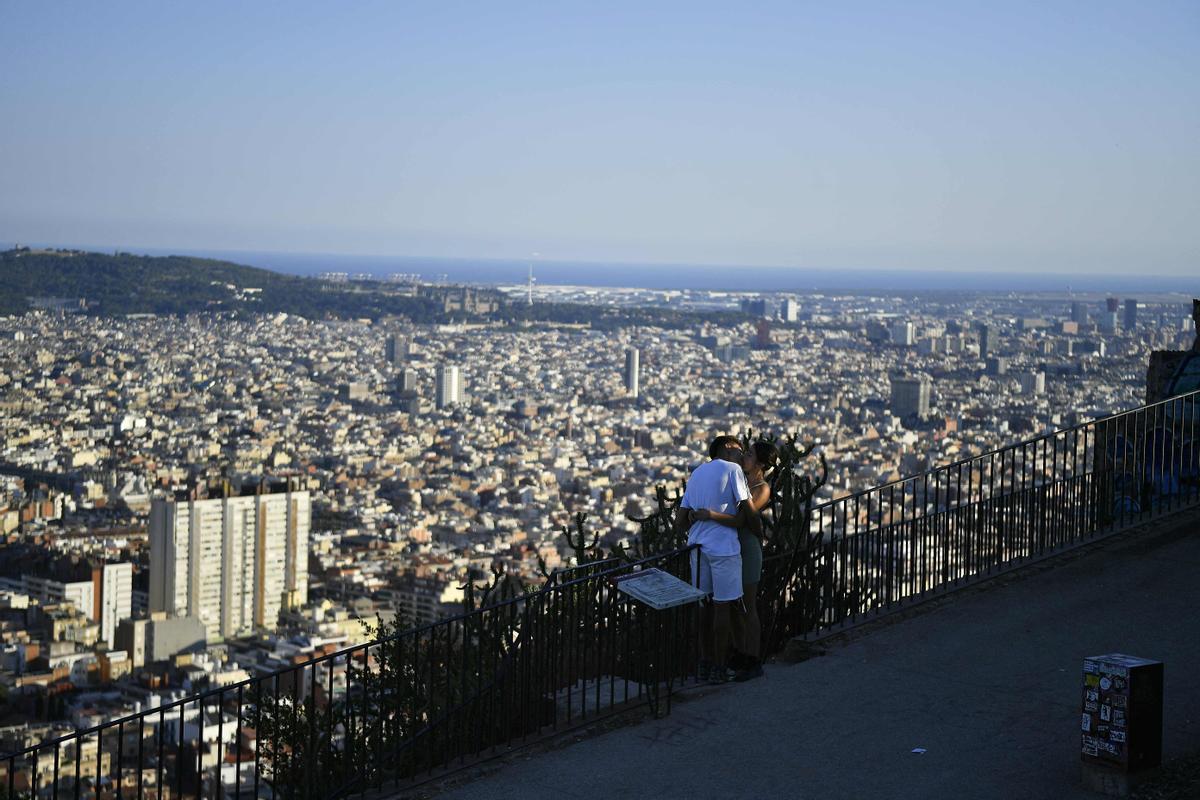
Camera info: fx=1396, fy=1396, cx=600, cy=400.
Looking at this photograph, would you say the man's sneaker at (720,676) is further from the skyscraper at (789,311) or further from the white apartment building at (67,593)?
the skyscraper at (789,311)

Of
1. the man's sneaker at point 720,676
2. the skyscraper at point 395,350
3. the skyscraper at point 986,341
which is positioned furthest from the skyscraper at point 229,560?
the skyscraper at point 986,341

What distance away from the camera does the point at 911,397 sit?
5941 centimetres

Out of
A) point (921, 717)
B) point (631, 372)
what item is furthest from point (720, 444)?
point (631, 372)

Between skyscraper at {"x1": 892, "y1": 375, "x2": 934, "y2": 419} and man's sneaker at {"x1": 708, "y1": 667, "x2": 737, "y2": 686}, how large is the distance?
51190 mm

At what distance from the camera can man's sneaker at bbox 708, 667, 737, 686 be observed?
23.5ft

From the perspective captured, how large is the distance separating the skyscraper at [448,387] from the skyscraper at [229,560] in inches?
1312

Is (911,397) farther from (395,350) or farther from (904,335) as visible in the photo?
(395,350)

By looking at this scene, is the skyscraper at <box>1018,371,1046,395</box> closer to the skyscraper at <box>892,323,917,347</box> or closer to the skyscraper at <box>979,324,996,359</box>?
the skyscraper at <box>979,324,996,359</box>

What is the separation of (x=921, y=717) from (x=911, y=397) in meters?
54.3

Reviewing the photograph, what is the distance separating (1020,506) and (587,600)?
3.68 metres

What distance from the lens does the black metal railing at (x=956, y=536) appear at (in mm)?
8344

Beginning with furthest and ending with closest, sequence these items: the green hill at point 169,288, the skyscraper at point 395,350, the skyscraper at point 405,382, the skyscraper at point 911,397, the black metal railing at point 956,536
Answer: the skyscraper at point 395,350, the green hill at point 169,288, the skyscraper at point 405,382, the skyscraper at point 911,397, the black metal railing at point 956,536

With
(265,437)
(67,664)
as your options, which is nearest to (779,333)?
(265,437)

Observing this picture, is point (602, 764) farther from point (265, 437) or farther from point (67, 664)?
point (265, 437)
